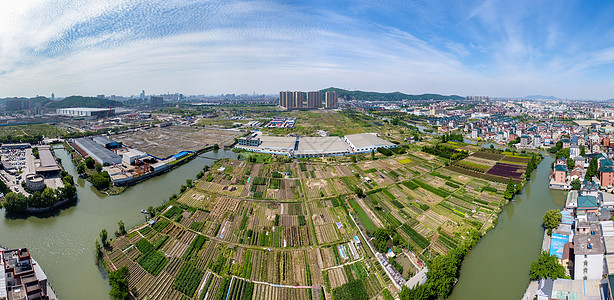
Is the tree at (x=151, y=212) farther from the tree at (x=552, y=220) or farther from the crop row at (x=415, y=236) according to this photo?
the tree at (x=552, y=220)

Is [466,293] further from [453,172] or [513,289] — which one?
[453,172]

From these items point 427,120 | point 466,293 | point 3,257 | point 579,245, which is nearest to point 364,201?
point 466,293

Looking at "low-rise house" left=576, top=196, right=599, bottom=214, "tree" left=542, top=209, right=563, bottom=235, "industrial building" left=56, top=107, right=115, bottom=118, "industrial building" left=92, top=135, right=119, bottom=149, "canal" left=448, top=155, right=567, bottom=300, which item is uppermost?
"industrial building" left=56, top=107, right=115, bottom=118

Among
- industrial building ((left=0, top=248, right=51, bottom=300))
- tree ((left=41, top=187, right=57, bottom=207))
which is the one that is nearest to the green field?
industrial building ((left=0, top=248, right=51, bottom=300))

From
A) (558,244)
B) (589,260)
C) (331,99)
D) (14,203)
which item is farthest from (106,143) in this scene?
→ (331,99)

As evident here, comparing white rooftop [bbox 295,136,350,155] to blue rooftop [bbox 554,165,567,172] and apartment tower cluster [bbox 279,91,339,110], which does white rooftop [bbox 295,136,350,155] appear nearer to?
blue rooftop [bbox 554,165,567,172]

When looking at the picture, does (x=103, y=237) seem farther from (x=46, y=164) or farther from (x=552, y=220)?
(x=552, y=220)
